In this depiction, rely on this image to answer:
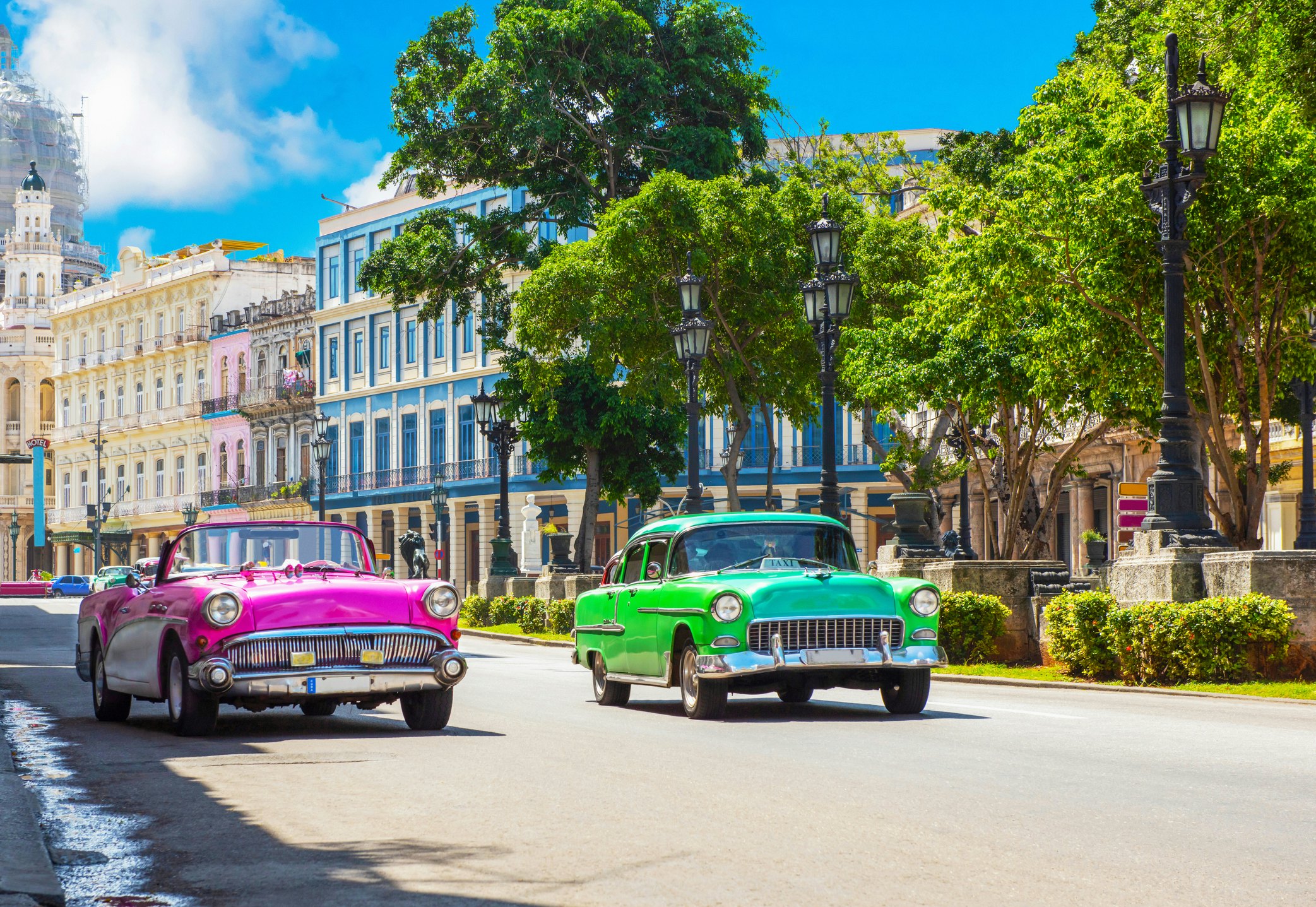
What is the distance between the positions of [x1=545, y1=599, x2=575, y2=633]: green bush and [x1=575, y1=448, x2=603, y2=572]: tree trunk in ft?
26.4

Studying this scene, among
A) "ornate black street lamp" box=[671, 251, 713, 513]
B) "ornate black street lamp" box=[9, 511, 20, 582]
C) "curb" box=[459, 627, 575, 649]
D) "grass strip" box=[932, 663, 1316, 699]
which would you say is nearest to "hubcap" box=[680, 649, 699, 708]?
"grass strip" box=[932, 663, 1316, 699]

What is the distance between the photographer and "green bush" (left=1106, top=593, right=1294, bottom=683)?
17266 mm

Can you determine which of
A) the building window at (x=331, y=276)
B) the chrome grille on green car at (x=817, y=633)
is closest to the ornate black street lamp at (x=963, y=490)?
the chrome grille on green car at (x=817, y=633)

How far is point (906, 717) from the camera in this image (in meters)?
14.0

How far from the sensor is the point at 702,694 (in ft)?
45.8

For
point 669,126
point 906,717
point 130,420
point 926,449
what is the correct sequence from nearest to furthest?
point 906,717, point 926,449, point 669,126, point 130,420

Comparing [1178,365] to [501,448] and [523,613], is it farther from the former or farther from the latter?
[501,448]

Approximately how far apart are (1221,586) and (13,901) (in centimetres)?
1418

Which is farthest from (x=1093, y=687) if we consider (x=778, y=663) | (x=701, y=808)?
(x=701, y=808)

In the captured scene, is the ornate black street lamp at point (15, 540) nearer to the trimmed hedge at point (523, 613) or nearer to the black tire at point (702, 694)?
the trimmed hedge at point (523, 613)

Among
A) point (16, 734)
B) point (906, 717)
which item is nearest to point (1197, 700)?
point (906, 717)

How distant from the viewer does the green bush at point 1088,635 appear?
61.4 ft

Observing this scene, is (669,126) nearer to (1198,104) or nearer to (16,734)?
(1198,104)

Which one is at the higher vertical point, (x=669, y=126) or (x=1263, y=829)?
(x=669, y=126)
